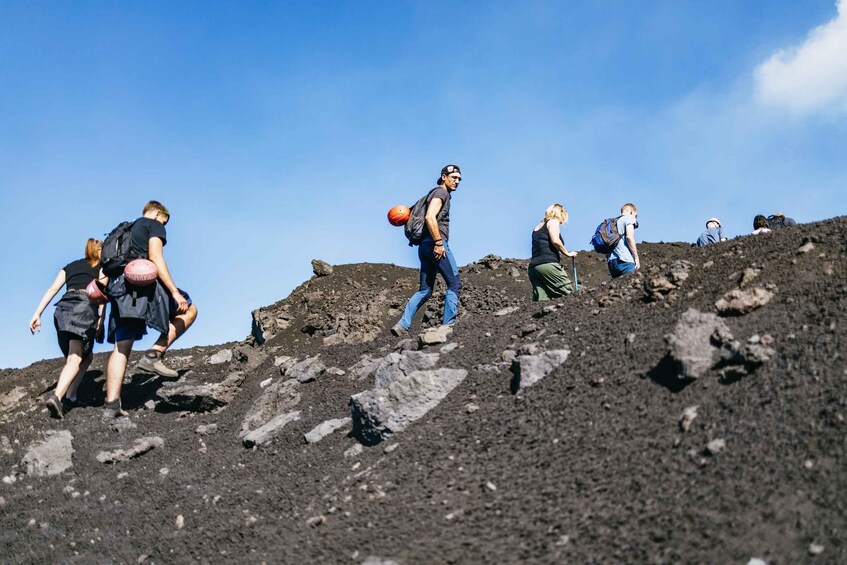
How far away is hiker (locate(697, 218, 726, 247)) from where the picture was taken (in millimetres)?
11328

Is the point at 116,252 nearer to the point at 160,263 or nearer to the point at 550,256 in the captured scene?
the point at 160,263

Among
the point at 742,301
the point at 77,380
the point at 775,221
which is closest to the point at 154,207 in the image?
the point at 77,380

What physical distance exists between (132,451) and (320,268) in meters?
6.86

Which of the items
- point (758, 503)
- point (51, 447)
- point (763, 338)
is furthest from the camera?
point (51, 447)

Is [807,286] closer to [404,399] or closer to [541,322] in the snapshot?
[541,322]

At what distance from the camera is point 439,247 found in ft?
27.4

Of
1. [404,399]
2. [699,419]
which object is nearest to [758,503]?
[699,419]

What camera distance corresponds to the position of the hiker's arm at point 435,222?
829 centimetres

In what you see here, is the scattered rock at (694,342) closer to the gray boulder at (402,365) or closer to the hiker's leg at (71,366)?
the gray boulder at (402,365)

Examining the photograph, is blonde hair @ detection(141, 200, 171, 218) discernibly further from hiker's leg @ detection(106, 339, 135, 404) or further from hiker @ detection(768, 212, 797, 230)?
hiker @ detection(768, 212, 797, 230)

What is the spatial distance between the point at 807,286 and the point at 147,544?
19.2ft

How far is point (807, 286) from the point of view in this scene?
581 centimetres

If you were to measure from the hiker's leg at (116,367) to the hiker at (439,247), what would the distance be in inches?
131

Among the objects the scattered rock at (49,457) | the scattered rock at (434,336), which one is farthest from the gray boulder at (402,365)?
the scattered rock at (49,457)
